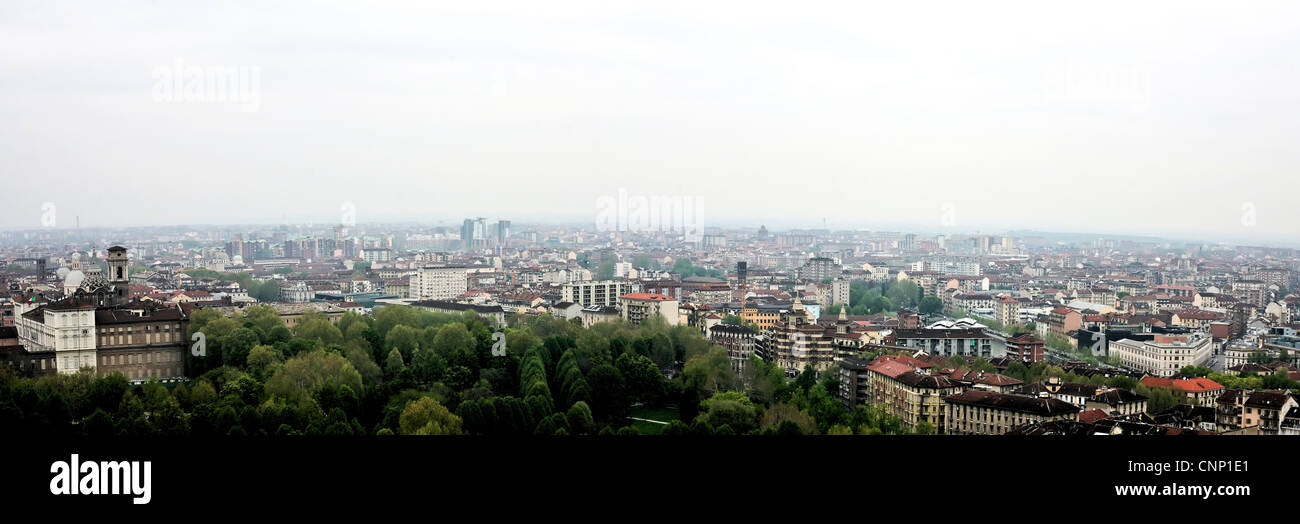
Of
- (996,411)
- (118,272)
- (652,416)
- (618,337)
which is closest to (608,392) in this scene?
(652,416)

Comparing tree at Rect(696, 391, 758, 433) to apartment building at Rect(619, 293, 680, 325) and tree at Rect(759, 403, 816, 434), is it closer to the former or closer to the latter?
tree at Rect(759, 403, 816, 434)

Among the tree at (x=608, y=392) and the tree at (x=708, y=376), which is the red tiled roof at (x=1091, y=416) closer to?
the tree at (x=708, y=376)

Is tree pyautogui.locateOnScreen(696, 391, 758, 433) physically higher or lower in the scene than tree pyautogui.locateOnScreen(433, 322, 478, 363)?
lower

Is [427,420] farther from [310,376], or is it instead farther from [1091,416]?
[1091,416]

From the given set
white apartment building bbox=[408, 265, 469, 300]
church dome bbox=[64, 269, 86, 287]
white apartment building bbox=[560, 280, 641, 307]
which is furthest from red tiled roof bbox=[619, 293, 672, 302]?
church dome bbox=[64, 269, 86, 287]

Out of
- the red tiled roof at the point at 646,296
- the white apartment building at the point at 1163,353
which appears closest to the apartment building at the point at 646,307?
the red tiled roof at the point at 646,296

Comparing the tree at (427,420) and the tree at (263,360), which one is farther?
the tree at (263,360)
